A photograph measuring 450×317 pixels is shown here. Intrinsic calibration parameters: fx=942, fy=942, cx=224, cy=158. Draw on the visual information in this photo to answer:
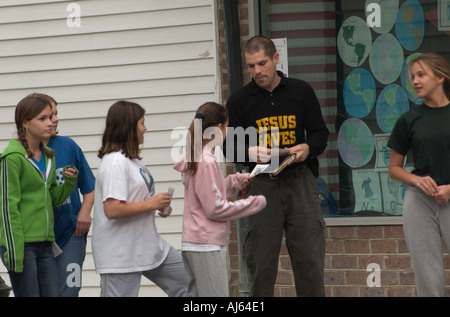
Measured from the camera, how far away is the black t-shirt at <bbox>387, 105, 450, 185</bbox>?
19.3 ft

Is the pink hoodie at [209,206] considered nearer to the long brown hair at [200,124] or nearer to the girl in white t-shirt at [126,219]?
the long brown hair at [200,124]

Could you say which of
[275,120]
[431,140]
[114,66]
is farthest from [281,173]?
[114,66]

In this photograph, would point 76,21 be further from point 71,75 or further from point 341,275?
point 341,275

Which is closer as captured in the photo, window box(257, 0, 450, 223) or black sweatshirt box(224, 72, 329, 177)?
black sweatshirt box(224, 72, 329, 177)

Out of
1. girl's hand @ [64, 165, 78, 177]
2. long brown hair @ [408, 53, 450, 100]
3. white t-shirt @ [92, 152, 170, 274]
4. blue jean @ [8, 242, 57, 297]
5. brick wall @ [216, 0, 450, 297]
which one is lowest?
brick wall @ [216, 0, 450, 297]

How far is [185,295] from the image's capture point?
5887mm

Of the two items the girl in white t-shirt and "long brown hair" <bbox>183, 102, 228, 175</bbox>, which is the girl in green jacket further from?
"long brown hair" <bbox>183, 102, 228, 175</bbox>

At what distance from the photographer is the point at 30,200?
609 centimetres

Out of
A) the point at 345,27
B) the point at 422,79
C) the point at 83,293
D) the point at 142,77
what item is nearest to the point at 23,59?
the point at 142,77

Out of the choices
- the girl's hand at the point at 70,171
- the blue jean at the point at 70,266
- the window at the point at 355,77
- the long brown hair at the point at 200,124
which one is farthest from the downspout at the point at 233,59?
the long brown hair at the point at 200,124

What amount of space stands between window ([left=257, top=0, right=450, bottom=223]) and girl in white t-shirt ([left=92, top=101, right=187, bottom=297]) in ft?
7.70

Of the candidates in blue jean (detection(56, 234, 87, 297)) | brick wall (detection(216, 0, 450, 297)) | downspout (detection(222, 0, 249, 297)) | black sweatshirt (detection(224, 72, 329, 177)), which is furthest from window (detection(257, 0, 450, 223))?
blue jean (detection(56, 234, 87, 297))

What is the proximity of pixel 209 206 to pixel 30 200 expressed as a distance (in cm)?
126

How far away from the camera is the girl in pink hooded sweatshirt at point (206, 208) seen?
5.61m
